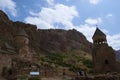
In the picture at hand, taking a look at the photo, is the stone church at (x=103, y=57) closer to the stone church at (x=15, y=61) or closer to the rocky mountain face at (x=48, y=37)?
the stone church at (x=15, y=61)

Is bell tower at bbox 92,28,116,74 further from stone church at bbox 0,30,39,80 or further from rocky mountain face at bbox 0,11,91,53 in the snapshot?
rocky mountain face at bbox 0,11,91,53

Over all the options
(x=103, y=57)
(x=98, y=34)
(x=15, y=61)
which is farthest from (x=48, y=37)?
(x=103, y=57)

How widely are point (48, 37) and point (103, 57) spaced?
65.5 metres

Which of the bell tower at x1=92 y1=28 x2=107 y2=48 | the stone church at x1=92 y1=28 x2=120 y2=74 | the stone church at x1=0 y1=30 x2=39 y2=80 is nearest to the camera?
the stone church at x1=92 y1=28 x2=120 y2=74

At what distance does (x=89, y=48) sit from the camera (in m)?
103

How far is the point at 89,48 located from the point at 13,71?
7345 cm

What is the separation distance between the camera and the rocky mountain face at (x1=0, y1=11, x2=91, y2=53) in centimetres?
8181

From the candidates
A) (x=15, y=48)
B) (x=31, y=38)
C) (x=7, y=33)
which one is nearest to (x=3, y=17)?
(x=7, y=33)

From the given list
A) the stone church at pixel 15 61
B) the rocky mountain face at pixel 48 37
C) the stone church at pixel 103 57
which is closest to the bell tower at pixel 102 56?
the stone church at pixel 103 57

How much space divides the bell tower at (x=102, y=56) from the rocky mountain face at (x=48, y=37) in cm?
4936

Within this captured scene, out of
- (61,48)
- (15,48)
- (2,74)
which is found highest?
(61,48)

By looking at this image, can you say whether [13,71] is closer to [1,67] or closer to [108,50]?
[1,67]

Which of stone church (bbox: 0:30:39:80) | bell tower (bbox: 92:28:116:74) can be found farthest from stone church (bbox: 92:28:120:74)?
stone church (bbox: 0:30:39:80)

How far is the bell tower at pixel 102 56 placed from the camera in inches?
1252
